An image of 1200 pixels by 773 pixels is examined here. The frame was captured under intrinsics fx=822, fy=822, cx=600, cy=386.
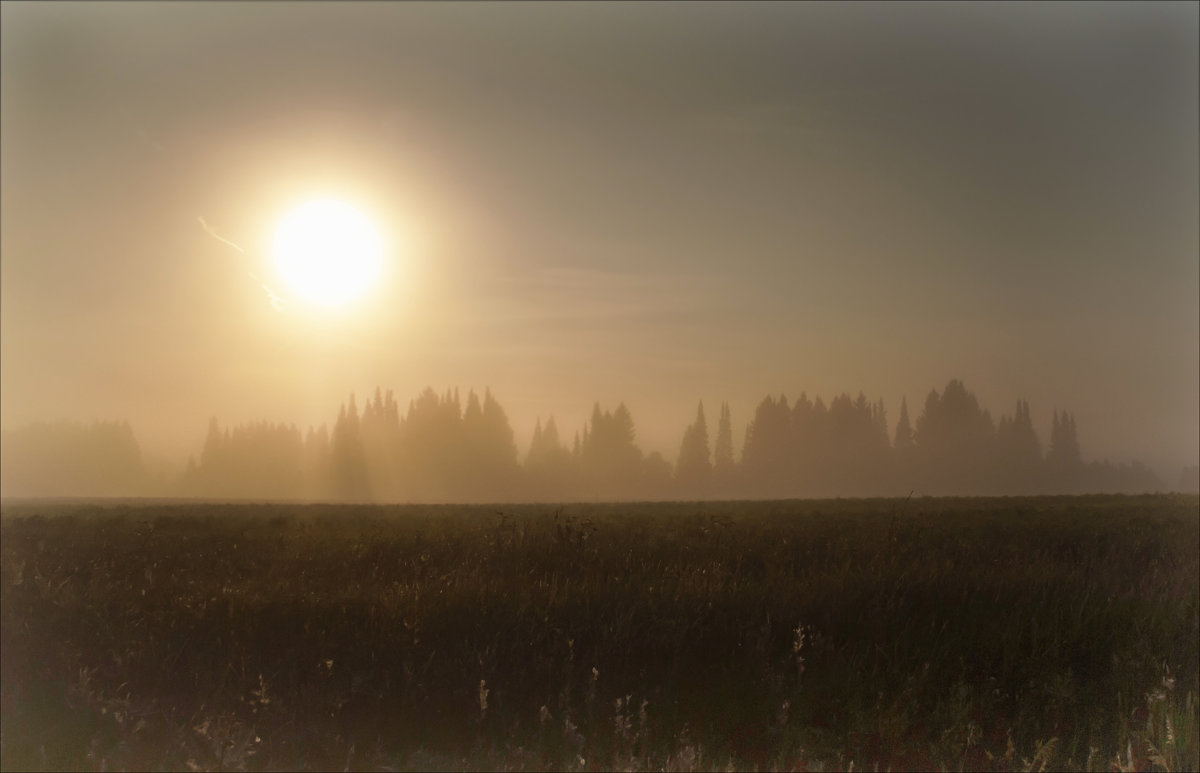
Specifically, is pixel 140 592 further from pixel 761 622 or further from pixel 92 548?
pixel 761 622

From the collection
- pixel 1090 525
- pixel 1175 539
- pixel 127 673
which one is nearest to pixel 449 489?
pixel 1090 525

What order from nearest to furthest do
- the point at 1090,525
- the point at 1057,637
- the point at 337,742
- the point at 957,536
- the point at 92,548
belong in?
the point at 337,742 < the point at 1057,637 < the point at 92,548 < the point at 957,536 < the point at 1090,525

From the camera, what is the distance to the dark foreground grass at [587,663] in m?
5.47

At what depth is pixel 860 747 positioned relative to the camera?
559 centimetres

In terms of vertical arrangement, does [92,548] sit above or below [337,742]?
above

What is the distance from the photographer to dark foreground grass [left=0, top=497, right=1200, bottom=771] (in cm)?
547

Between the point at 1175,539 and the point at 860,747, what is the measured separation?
483 inches

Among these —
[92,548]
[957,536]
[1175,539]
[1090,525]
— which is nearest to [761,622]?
[957,536]

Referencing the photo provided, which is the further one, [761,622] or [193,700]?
[761,622]

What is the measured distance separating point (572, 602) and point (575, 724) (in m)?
1.68

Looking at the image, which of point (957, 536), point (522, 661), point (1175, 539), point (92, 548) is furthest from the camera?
point (1175, 539)

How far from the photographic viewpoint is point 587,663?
20.8 ft

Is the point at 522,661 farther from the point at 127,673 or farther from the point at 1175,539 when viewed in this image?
the point at 1175,539

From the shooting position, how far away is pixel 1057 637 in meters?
7.16
